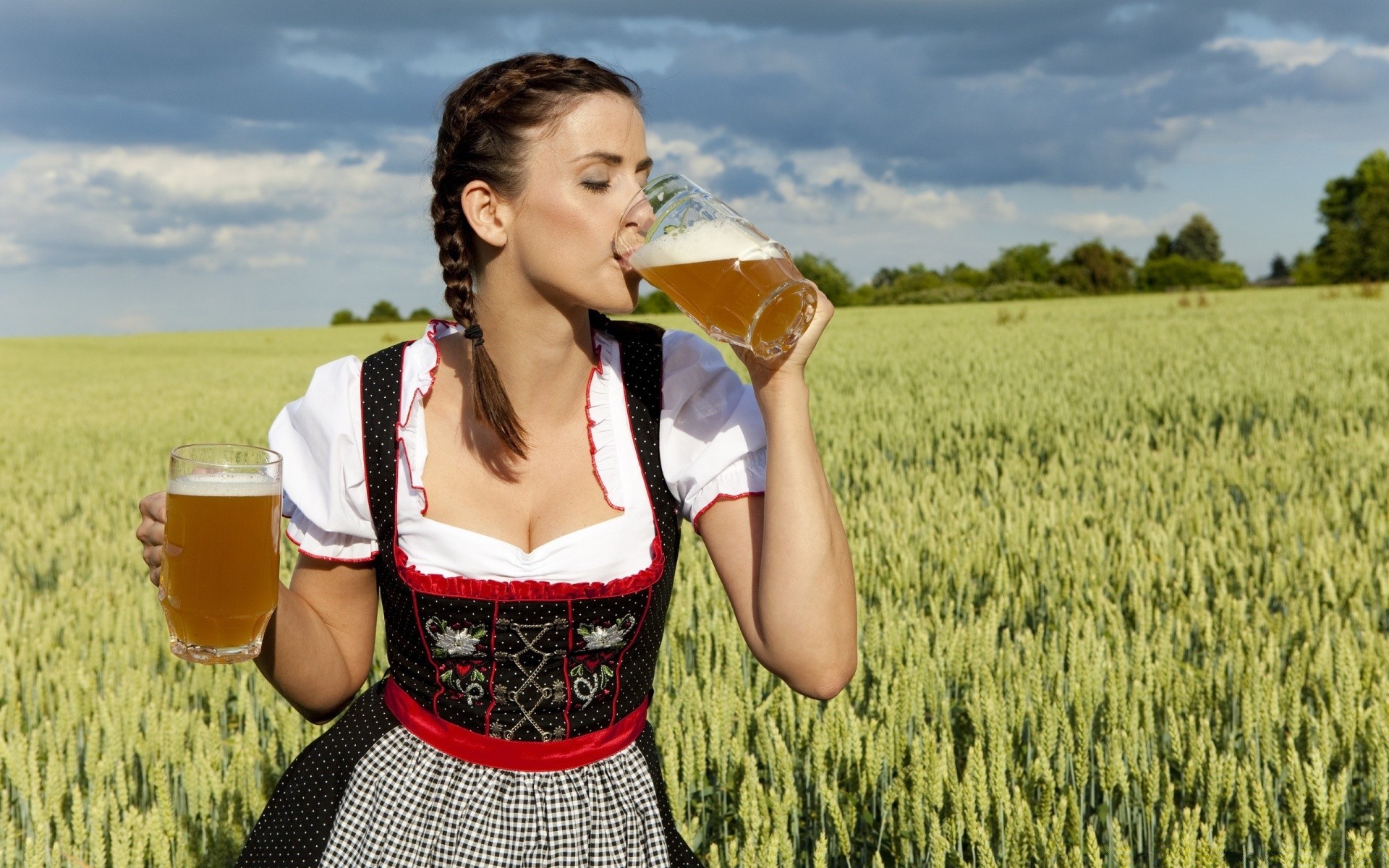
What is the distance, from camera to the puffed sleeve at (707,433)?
61.9 inches

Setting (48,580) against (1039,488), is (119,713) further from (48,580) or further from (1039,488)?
(1039,488)

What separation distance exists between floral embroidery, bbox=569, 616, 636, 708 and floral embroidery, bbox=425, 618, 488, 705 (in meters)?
0.12

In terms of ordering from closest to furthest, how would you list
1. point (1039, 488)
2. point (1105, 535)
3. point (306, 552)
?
1. point (306, 552)
2. point (1105, 535)
3. point (1039, 488)

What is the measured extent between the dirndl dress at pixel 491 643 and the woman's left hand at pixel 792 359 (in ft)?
0.47

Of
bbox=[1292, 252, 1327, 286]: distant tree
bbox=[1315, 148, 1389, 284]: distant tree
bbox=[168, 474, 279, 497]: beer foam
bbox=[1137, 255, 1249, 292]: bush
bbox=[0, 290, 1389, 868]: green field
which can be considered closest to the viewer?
bbox=[168, 474, 279, 497]: beer foam

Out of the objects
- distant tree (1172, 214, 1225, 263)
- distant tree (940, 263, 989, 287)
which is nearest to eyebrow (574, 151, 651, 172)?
distant tree (940, 263, 989, 287)

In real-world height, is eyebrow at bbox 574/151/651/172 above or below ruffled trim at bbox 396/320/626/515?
above

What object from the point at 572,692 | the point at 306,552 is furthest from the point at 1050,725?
the point at 306,552

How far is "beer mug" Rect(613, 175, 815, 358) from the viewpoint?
1372mm

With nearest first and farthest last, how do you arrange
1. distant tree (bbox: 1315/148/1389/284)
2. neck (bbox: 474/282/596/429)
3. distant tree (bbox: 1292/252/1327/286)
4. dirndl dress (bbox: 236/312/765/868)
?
dirndl dress (bbox: 236/312/765/868) → neck (bbox: 474/282/596/429) → distant tree (bbox: 1315/148/1389/284) → distant tree (bbox: 1292/252/1327/286)

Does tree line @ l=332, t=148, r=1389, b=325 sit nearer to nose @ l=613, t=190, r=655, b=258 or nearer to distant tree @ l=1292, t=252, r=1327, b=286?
distant tree @ l=1292, t=252, r=1327, b=286

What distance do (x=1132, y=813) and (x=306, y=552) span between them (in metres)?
1.59

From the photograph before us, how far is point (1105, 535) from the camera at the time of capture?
4.71m

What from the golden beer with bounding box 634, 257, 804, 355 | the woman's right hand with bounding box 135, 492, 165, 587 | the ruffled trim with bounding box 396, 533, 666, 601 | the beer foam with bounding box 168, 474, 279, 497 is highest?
the golden beer with bounding box 634, 257, 804, 355
